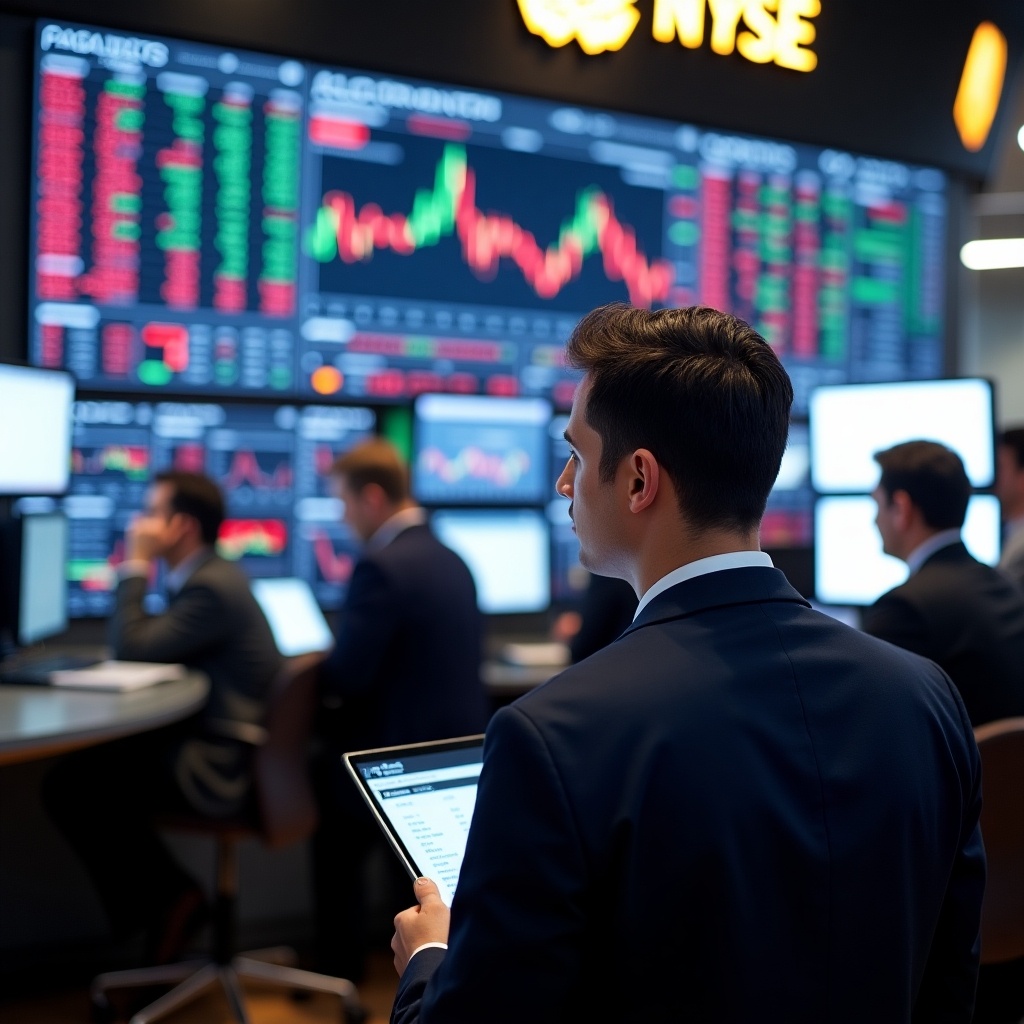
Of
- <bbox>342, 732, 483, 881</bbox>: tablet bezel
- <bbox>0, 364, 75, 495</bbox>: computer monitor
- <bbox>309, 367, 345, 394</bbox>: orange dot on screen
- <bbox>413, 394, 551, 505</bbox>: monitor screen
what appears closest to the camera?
<bbox>342, 732, 483, 881</bbox>: tablet bezel

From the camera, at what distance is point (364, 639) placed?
2.98 m

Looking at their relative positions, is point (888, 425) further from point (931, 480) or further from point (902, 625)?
point (902, 625)

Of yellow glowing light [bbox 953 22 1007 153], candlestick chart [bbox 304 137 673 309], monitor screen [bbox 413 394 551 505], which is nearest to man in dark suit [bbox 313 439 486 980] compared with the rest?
monitor screen [bbox 413 394 551 505]

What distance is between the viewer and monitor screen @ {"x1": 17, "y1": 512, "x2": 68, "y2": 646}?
2787 millimetres

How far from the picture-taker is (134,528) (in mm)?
3227

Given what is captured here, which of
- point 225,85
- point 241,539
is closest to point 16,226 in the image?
point 225,85

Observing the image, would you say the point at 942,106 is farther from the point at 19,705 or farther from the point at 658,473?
the point at 658,473

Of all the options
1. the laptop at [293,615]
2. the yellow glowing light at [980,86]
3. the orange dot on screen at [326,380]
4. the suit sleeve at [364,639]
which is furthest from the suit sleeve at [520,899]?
the yellow glowing light at [980,86]

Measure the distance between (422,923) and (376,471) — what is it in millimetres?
2247

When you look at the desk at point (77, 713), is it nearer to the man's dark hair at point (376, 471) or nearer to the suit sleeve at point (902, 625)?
the man's dark hair at point (376, 471)

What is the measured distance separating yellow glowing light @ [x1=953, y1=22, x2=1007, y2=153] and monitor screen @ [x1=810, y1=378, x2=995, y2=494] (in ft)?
6.95

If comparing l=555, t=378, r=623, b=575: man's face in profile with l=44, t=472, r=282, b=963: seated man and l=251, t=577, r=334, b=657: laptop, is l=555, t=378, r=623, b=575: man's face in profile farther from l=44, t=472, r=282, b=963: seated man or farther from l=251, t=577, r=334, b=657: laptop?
l=251, t=577, r=334, b=657: laptop

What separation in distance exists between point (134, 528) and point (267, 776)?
815 millimetres

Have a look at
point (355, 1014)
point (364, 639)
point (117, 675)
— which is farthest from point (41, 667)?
point (355, 1014)
